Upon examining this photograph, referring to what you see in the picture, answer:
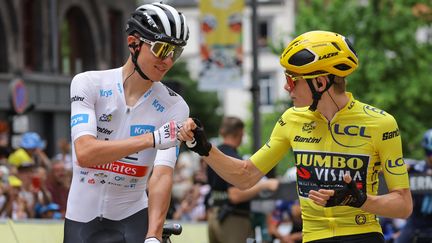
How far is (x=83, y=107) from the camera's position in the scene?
5848 mm

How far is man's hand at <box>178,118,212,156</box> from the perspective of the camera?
571 centimetres

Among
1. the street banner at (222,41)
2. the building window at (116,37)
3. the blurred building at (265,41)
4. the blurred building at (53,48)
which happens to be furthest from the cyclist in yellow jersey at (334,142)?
the blurred building at (265,41)

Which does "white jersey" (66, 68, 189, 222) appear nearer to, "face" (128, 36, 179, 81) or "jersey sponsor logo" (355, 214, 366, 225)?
"face" (128, 36, 179, 81)

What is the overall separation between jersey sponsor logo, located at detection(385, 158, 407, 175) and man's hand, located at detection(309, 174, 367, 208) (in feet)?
1.15

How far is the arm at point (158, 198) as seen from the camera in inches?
224

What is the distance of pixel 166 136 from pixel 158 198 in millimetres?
387

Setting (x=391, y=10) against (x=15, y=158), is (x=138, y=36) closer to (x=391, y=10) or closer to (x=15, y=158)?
(x=15, y=158)

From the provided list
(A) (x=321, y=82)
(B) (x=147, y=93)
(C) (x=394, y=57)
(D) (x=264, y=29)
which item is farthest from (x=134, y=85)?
(D) (x=264, y=29)

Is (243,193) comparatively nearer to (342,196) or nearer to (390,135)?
(390,135)

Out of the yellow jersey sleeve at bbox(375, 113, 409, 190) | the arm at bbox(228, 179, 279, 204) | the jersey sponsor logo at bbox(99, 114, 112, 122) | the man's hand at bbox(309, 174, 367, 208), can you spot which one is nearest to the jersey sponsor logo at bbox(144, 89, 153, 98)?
the jersey sponsor logo at bbox(99, 114, 112, 122)

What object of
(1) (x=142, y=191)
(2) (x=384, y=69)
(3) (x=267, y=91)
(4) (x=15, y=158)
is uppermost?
(1) (x=142, y=191)

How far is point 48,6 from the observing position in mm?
33406

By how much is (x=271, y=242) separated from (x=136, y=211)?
295 inches

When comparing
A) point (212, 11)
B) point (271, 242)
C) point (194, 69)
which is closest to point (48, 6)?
point (212, 11)
